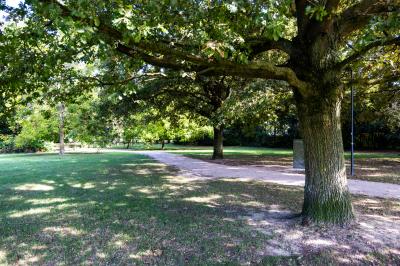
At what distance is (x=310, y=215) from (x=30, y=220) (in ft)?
17.6

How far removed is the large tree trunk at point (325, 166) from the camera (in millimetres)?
5805

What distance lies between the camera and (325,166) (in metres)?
5.86

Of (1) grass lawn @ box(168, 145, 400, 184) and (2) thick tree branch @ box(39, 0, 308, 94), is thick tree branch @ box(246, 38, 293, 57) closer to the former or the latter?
(2) thick tree branch @ box(39, 0, 308, 94)

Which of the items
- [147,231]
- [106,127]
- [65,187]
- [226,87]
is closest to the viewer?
[147,231]

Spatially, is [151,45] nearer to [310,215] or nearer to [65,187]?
[310,215]

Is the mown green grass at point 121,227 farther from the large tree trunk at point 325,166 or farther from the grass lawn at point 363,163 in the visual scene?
the grass lawn at point 363,163

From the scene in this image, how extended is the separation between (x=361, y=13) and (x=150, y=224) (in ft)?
17.6

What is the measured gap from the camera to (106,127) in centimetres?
1798

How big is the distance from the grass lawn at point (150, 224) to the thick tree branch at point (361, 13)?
3.77 m

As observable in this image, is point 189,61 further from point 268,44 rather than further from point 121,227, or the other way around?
point 121,227

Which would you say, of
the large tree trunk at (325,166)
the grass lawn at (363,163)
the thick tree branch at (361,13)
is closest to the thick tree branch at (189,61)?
the large tree trunk at (325,166)

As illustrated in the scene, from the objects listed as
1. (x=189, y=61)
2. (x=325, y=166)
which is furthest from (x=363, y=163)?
(x=189, y=61)

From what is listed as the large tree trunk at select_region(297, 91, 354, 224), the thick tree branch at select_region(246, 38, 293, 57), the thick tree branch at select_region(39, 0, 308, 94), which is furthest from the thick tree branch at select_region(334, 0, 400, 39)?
the thick tree branch at select_region(39, 0, 308, 94)

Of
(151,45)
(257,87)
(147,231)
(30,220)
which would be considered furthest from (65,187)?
(257,87)
